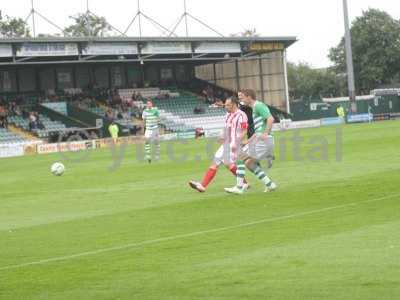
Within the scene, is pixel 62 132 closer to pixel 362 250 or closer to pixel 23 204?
pixel 23 204

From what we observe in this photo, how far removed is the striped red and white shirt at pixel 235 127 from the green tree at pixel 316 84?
3943 inches

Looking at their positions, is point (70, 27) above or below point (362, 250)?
above

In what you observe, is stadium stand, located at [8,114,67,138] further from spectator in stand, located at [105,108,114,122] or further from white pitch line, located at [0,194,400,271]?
white pitch line, located at [0,194,400,271]

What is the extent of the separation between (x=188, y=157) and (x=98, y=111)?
30589 mm

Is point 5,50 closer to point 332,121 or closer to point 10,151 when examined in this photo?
point 10,151

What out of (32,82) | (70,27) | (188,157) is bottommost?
(188,157)

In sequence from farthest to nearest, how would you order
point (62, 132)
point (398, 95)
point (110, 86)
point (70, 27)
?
point (70, 27)
point (398, 95)
point (110, 86)
point (62, 132)

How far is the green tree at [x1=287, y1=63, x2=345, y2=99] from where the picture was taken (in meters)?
121

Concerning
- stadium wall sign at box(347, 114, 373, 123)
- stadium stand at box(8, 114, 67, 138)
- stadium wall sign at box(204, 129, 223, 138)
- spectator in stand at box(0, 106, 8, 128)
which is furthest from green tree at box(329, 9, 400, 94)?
spectator in stand at box(0, 106, 8, 128)

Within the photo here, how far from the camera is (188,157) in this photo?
3250 centimetres

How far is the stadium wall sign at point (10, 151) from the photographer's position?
48.7m

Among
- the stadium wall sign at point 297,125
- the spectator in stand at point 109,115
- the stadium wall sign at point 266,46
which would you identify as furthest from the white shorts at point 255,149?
the stadium wall sign at point 266,46

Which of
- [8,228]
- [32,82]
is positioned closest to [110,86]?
[32,82]

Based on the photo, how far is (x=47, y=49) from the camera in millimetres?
57500
